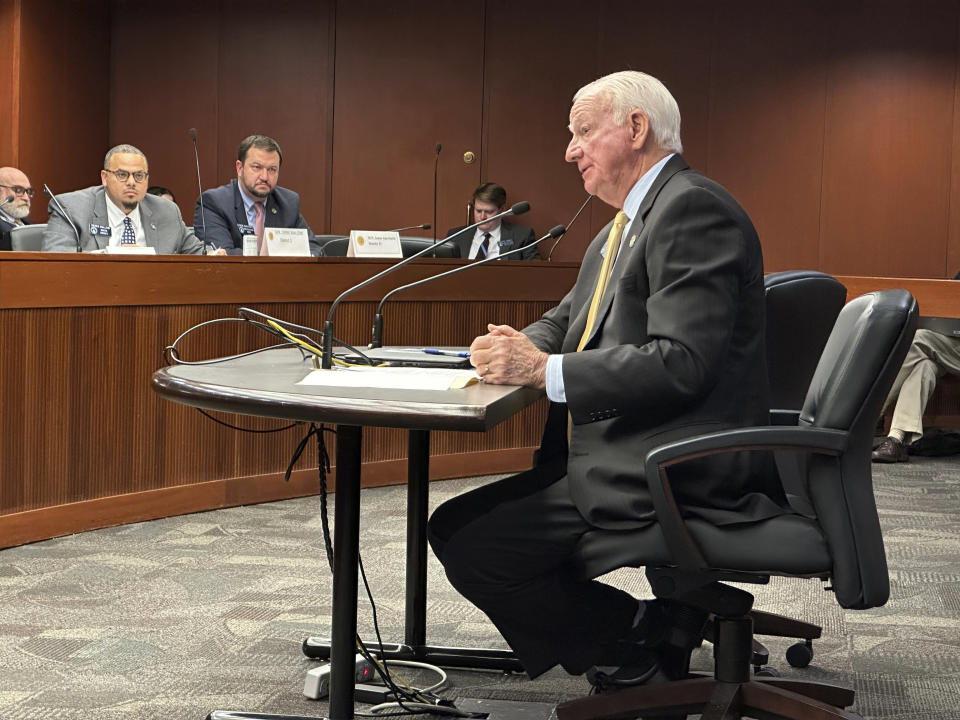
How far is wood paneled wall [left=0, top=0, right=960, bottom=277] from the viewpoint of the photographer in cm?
796

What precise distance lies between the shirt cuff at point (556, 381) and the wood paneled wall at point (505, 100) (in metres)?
6.63

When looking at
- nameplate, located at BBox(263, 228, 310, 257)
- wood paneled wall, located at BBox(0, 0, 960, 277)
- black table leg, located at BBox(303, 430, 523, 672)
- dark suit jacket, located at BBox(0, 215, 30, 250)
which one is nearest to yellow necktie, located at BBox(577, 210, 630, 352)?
black table leg, located at BBox(303, 430, 523, 672)

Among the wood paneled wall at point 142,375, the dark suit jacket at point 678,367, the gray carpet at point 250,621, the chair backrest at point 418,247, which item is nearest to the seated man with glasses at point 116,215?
the wood paneled wall at point 142,375

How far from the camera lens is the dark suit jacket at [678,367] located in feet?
6.05

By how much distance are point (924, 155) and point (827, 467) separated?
6.79 metres

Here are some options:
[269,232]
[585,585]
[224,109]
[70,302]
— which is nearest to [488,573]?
[585,585]

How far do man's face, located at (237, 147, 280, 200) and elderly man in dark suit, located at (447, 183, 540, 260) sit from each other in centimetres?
203

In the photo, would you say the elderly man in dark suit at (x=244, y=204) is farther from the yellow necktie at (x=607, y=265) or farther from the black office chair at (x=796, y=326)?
the yellow necktie at (x=607, y=265)

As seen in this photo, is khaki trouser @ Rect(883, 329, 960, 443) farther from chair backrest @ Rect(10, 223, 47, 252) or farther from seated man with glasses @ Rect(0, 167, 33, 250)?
seated man with glasses @ Rect(0, 167, 33, 250)

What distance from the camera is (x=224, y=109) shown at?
8.92 meters

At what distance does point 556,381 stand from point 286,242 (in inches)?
115

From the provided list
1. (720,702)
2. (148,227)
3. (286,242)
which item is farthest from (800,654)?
(148,227)

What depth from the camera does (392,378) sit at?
192 centimetres

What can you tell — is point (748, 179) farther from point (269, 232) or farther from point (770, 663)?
point (770, 663)
